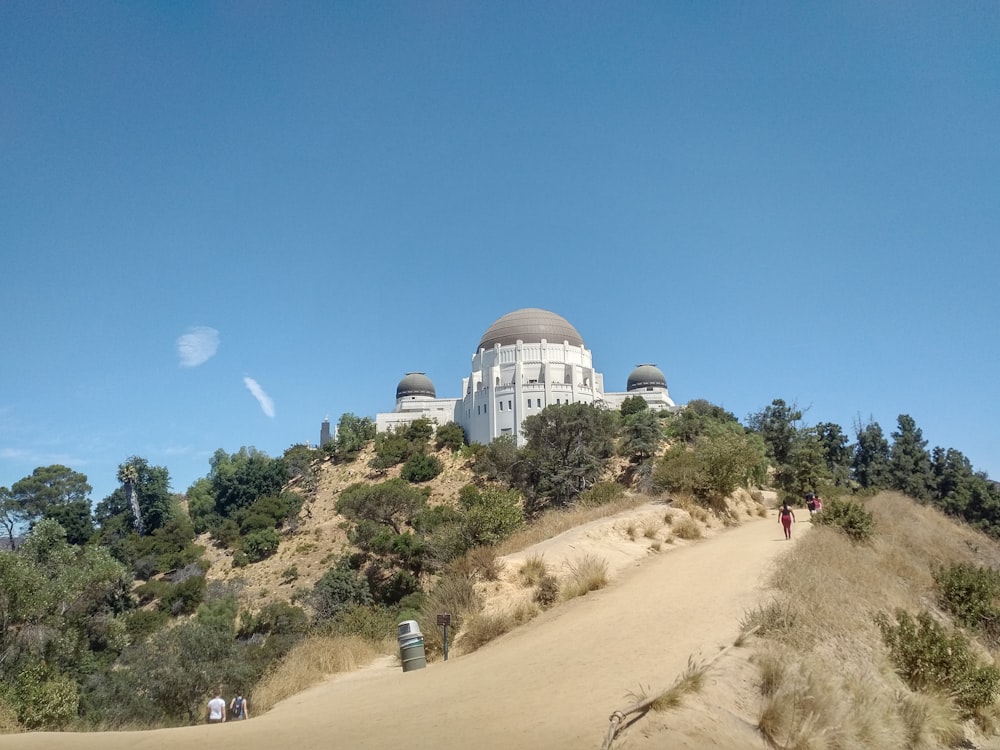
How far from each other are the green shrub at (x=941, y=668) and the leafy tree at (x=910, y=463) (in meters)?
37.0

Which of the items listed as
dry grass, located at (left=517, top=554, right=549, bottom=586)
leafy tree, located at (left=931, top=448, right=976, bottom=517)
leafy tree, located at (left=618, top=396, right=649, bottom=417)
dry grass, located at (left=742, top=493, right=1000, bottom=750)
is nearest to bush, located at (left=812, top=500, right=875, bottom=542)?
dry grass, located at (left=742, top=493, right=1000, bottom=750)

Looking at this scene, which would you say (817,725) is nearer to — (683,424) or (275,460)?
(683,424)

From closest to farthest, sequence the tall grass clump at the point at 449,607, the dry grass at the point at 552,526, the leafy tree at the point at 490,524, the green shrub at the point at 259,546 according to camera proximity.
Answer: the tall grass clump at the point at 449,607
the dry grass at the point at 552,526
the leafy tree at the point at 490,524
the green shrub at the point at 259,546

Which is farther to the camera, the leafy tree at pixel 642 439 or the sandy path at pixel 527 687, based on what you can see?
the leafy tree at pixel 642 439

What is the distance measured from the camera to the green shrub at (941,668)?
27.0 ft

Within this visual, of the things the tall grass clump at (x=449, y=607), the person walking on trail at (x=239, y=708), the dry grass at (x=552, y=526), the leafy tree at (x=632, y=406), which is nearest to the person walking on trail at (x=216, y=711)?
the person walking on trail at (x=239, y=708)

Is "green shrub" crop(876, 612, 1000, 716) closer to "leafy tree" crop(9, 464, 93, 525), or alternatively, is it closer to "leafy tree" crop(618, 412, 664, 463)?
"leafy tree" crop(618, 412, 664, 463)

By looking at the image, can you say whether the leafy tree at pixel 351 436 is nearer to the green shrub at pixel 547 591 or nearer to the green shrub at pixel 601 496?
the green shrub at pixel 601 496

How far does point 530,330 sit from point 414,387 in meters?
Answer: 16.0

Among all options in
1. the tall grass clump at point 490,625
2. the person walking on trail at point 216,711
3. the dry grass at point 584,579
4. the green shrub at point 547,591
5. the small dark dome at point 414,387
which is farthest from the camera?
the small dark dome at point 414,387

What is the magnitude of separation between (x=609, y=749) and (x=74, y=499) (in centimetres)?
6872

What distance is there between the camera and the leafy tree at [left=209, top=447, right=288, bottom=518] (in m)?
61.6

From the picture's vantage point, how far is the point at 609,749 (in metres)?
5.43

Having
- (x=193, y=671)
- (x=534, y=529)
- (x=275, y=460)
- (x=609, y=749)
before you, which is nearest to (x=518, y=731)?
(x=609, y=749)
